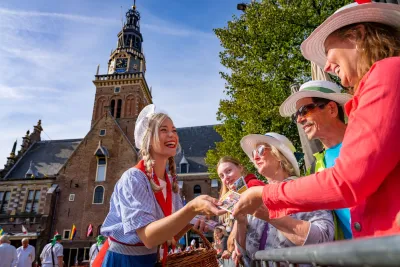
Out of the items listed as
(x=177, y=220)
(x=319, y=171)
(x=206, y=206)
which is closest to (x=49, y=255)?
(x=177, y=220)

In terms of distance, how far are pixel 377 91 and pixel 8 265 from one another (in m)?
10.8

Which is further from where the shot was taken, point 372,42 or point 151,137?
point 151,137

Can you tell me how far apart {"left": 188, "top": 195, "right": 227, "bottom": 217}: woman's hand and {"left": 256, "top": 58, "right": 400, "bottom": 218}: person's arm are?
594mm

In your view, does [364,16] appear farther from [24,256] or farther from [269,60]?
[24,256]

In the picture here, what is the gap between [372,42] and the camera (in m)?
1.37

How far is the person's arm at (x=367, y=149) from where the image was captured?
0.98m

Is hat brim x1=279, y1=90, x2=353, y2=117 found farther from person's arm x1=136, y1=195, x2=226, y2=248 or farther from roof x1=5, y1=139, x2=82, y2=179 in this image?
roof x1=5, y1=139, x2=82, y2=179

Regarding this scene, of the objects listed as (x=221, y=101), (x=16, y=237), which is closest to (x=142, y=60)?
(x=16, y=237)

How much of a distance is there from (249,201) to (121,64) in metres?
46.5

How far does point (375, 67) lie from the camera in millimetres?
1102

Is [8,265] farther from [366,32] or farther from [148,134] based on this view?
[366,32]

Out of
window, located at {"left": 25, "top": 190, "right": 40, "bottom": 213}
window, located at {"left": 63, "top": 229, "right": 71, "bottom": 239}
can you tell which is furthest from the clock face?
window, located at {"left": 63, "top": 229, "right": 71, "bottom": 239}

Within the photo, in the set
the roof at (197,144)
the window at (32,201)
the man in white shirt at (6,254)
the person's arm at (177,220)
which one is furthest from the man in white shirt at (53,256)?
the roof at (197,144)

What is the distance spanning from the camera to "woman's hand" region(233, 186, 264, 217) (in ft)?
4.90
